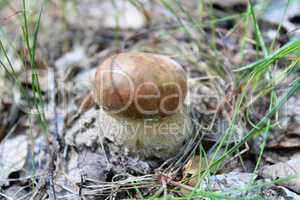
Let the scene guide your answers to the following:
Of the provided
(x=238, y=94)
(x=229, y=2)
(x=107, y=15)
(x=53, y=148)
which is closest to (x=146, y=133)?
(x=53, y=148)

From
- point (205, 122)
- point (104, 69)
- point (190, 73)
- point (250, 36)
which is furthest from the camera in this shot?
point (250, 36)

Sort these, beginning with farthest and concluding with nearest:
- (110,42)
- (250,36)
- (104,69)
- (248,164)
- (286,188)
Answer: (110,42) < (250,36) < (248,164) < (104,69) < (286,188)

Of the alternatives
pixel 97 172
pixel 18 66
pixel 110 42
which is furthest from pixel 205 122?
pixel 18 66

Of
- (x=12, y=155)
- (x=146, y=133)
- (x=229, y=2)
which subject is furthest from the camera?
(x=229, y=2)

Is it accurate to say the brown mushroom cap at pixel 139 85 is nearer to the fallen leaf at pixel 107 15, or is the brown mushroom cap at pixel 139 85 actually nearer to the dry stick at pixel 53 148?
the dry stick at pixel 53 148

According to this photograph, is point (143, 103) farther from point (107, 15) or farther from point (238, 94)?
point (107, 15)

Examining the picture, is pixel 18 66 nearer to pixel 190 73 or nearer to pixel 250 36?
pixel 190 73
